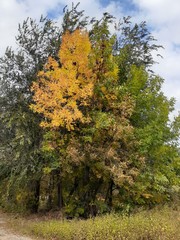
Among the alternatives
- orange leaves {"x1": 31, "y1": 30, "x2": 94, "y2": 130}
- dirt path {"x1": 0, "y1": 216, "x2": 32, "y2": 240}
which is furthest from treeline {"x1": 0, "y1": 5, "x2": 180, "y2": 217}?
dirt path {"x1": 0, "y1": 216, "x2": 32, "y2": 240}

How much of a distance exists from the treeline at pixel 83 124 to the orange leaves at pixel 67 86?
0.05 metres

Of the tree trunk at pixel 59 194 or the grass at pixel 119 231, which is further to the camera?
the tree trunk at pixel 59 194

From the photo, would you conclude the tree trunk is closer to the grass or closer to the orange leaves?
the orange leaves

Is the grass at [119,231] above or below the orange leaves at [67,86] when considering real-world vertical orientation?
below

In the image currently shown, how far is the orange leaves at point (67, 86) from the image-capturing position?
15375 millimetres

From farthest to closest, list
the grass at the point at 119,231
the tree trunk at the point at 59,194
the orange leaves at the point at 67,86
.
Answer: the tree trunk at the point at 59,194
the orange leaves at the point at 67,86
the grass at the point at 119,231

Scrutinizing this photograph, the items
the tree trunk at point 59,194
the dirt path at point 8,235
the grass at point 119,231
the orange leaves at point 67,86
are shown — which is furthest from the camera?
the tree trunk at point 59,194

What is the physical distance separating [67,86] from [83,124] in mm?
2206

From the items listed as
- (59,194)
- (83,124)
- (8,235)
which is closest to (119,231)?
(8,235)

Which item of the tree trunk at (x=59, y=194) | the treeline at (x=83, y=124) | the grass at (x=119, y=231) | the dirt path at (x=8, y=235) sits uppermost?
the treeline at (x=83, y=124)

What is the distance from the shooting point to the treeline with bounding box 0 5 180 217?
1557 centimetres

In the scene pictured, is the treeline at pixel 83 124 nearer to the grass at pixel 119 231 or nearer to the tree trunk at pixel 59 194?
the tree trunk at pixel 59 194

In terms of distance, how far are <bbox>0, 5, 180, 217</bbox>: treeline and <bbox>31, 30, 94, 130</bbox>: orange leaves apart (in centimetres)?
5

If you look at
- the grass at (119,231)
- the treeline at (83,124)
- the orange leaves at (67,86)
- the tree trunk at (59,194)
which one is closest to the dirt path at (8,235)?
the grass at (119,231)
